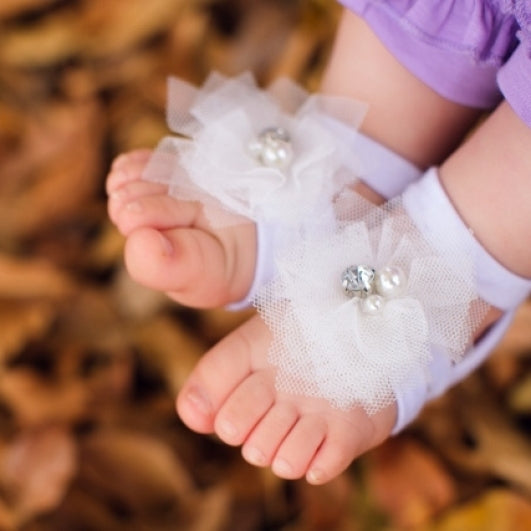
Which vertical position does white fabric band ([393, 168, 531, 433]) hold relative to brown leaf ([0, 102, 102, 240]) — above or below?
above

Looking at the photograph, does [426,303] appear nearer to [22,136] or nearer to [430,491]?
[430,491]

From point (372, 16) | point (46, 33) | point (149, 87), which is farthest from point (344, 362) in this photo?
point (46, 33)

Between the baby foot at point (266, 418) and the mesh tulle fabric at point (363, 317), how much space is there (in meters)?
0.02

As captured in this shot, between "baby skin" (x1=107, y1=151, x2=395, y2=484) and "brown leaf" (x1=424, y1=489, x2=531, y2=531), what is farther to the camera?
"brown leaf" (x1=424, y1=489, x2=531, y2=531)

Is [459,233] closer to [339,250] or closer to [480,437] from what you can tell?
[339,250]

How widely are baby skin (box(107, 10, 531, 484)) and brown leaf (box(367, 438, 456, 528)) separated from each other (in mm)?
331

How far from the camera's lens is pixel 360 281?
644 millimetres

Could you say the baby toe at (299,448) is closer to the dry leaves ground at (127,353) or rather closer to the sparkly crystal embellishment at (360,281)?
the sparkly crystal embellishment at (360,281)

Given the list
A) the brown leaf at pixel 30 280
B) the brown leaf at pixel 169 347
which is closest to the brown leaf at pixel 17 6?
the brown leaf at pixel 30 280

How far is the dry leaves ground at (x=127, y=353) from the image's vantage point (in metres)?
0.99

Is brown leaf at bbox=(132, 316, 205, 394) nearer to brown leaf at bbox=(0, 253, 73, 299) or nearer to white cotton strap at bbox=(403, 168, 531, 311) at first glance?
brown leaf at bbox=(0, 253, 73, 299)

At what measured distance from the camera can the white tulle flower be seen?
28.1 inches

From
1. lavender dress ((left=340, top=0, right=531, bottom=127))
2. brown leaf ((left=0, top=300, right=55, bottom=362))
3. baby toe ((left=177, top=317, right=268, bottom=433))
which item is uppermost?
lavender dress ((left=340, top=0, right=531, bottom=127))

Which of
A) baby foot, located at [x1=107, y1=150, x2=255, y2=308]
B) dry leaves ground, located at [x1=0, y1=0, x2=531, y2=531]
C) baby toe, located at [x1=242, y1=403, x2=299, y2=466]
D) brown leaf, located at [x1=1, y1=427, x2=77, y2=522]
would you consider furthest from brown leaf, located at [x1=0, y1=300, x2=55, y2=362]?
baby toe, located at [x1=242, y1=403, x2=299, y2=466]
